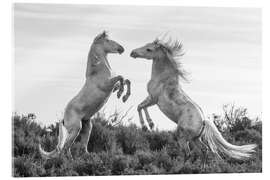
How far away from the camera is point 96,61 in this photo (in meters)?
9.56

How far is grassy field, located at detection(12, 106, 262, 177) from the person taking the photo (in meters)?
9.38

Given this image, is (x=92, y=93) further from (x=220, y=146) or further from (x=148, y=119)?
(x=220, y=146)

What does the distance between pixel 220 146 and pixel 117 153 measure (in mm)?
1142

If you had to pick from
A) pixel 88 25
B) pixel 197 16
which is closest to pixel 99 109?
pixel 88 25

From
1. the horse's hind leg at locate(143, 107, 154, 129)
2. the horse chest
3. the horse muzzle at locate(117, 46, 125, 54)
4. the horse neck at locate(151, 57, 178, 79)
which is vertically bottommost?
the horse's hind leg at locate(143, 107, 154, 129)

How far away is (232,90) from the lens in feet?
32.6

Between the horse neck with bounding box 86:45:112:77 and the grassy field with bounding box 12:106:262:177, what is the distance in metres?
0.52

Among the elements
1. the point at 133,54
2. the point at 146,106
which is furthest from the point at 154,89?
the point at 133,54

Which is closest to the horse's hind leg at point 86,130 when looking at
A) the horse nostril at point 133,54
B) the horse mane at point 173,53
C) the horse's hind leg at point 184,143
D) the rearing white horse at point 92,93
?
the rearing white horse at point 92,93

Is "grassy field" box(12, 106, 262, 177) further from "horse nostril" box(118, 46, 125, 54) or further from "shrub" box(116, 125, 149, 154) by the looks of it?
"horse nostril" box(118, 46, 125, 54)

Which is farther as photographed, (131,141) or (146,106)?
(131,141)

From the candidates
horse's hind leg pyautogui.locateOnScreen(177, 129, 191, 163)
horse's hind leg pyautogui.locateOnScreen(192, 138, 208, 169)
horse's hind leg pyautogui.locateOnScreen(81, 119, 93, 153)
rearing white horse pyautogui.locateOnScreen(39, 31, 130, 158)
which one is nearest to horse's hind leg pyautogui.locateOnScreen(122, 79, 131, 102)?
rearing white horse pyautogui.locateOnScreen(39, 31, 130, 158)

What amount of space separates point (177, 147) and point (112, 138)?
2.38 ft

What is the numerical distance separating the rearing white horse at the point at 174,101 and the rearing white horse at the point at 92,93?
299 millimetres
